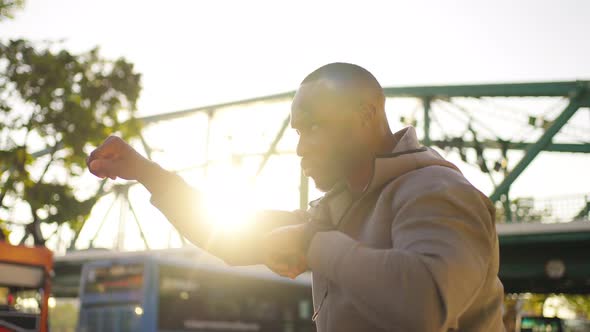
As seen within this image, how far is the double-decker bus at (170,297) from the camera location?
15.1 metres

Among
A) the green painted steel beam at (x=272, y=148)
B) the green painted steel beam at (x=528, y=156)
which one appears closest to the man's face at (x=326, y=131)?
the green painted steel beam at (x=528, y=156)

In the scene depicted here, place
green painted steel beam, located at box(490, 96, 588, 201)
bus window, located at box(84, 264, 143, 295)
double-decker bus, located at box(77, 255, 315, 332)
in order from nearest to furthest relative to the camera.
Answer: double-decker bus, located at box(77, 255, 315, 332) → bus window, located at box(84, 264, 143, 295) → green painted steel beam, located at box(490, 96, 588, 201)

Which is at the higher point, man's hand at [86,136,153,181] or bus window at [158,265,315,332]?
man's hand at [86,136,153,181]

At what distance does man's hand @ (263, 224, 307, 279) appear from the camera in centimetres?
132

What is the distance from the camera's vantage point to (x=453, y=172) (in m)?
1.38

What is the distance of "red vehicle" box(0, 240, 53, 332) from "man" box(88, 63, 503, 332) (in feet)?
37.2

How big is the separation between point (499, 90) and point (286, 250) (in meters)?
34.6

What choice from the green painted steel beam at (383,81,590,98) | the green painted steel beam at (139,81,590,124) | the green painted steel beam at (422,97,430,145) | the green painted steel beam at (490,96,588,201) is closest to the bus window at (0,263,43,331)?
the green painted steel beam at (490,96,588,201)

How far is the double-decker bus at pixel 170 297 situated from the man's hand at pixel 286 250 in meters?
14.2

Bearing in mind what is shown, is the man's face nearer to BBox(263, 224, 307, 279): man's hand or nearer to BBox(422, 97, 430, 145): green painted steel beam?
BBox(263, 224, 307, 279): man's hand

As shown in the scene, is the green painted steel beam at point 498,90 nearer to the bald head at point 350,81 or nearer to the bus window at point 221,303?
the bus window at point 221,303

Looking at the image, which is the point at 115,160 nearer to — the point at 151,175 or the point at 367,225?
the point at 151,175

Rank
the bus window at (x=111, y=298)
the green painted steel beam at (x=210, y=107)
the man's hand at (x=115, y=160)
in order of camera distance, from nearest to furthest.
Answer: the man's hand at (x=115, y=160) → the bus window at (x=111, y=298) → the green painted steel beam at (x=210, y=107)

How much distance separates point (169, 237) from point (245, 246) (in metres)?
36.9
